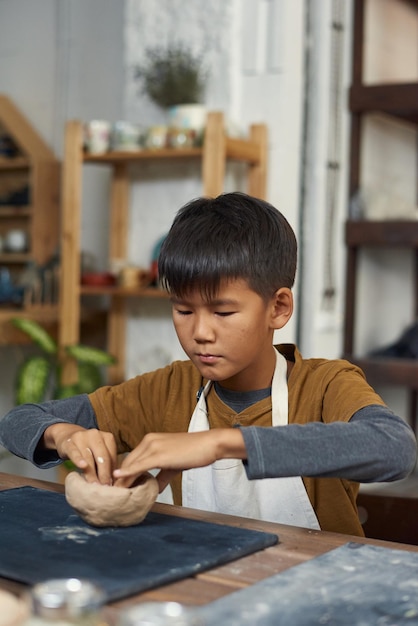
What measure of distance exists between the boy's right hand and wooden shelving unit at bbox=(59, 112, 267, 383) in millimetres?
1862

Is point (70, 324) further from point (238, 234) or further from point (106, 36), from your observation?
point (238, 234)

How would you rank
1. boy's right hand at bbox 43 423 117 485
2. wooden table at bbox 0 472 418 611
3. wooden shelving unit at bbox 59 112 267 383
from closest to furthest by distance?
1. wooden table at bbox 0 472 418 611
2. boy's right hand at bbox 43 423 117 485
3. wooden shelving unit at bbox 59 112 267 383

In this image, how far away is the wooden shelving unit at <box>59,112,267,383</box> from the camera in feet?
10.4

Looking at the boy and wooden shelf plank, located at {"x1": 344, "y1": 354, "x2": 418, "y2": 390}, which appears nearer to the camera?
the boy

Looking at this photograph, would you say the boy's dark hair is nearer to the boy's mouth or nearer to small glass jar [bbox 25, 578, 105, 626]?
the boy's mouth

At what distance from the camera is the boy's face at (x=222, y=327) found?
55.3 inches

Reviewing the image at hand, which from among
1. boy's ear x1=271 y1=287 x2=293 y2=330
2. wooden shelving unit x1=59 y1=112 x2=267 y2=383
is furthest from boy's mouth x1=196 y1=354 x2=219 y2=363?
wooden shelving unit x1=59 y1=112 x2=267 y2=383

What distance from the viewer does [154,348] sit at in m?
3.58

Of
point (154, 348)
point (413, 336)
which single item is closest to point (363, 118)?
point (413, 336)

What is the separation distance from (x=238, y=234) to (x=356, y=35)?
8.28ft

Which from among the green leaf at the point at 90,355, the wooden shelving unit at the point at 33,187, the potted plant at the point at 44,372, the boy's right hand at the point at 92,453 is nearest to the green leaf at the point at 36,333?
the potted plant at the point at 44,372

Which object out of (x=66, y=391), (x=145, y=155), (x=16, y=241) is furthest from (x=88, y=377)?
(x=16, y=241)

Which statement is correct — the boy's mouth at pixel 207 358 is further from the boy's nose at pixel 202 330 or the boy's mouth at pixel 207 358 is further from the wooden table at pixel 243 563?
the wooden table at pixel 243 563

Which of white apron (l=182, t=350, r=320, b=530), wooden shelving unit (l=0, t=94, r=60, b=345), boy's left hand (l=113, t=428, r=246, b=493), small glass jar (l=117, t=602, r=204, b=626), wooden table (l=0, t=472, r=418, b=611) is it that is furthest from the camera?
wooden shelving unit (l=0, t=94, r=60, b=345)
